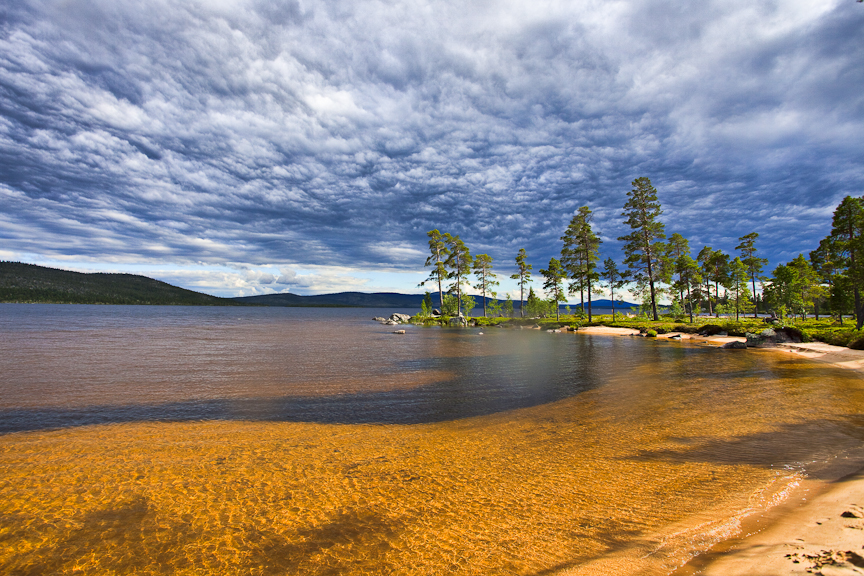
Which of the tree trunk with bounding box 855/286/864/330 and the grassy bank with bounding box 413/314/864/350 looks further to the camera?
the tree trunk with bounding box 855/286/864/330

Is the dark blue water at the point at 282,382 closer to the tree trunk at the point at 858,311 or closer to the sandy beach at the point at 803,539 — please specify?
the sandy beach at the point at 803,539

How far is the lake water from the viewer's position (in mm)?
5410

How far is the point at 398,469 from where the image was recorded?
8.38m

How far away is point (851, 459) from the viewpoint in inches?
328

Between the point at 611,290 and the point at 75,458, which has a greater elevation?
the point at 611,290

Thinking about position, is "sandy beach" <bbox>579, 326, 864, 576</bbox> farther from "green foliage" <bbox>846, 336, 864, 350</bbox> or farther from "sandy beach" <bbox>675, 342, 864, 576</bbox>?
"green foliage" <bbox>846, 336, 864, 350</bbox>

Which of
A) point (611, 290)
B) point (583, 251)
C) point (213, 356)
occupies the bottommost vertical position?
point (213, 356)

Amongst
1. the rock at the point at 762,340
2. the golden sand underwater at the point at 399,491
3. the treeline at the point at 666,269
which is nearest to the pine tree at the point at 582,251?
the treeline at the point at 666,269

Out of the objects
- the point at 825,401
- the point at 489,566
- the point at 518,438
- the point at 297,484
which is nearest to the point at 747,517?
the point at 489,566

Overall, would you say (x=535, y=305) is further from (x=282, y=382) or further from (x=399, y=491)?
(x=399, y=491)

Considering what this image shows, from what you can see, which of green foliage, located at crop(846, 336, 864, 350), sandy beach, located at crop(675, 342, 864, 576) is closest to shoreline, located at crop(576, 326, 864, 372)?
green foliage, located at crop(846, 336, 864, 350)

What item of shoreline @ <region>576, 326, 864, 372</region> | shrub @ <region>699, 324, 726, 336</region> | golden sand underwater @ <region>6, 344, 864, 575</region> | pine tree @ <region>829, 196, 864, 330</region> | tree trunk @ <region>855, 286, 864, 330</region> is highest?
pine tree @ <region>829, 196, 864, 330</region>

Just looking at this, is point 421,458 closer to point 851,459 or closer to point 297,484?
point 297,484

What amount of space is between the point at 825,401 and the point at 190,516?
20957 millimetres
